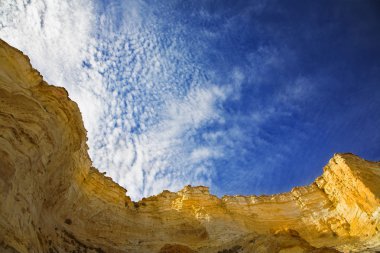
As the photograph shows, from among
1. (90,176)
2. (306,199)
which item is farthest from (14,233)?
(306,199)

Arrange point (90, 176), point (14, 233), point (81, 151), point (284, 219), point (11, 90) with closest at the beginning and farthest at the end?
1. point (14, 233)
2. point (11, 90)
3. point (81, 151)
4. point (90, 176)
5. point (284, 219)

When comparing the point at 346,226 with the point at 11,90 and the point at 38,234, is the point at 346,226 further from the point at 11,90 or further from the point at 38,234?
the point at 11,90

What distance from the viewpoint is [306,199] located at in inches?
1305

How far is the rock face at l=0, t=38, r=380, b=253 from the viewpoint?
15.6 meters

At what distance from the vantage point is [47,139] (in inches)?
726

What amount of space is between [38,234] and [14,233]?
3.73 meters

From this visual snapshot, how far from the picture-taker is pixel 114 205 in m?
27.6

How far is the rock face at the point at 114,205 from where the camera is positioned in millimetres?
15625

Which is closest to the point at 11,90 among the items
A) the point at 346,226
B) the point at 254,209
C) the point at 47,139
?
the point at 47,139

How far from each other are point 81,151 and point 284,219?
805 inches

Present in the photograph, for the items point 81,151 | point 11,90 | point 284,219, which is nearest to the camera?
point 11,90

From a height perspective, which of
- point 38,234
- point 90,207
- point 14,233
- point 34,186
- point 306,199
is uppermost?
point 306,199

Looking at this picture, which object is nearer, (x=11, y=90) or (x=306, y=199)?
(x=11, y=90)

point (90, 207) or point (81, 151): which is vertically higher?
point (81, 151)
